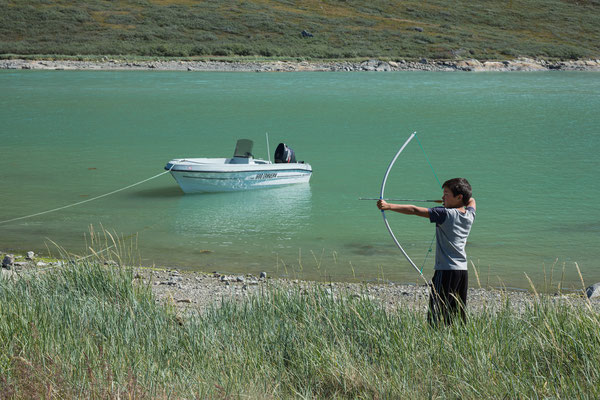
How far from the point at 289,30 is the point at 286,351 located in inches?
3275

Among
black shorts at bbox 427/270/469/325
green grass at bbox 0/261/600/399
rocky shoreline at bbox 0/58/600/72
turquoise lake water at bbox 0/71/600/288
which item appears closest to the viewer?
green grass at bbox 0/261/600/399

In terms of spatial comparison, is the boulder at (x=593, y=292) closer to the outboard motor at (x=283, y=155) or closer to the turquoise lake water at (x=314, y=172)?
the turquoise lake water at (x=314, y=172)

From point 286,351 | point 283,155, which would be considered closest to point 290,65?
point 283,155

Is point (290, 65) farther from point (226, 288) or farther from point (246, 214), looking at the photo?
point (226, 288)

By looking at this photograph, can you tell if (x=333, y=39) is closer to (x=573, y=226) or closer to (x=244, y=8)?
(x=244, y=8)

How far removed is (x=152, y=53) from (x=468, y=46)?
37241mm

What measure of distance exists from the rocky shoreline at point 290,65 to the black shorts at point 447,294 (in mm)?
61558

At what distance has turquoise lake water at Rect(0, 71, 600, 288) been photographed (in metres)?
12.0

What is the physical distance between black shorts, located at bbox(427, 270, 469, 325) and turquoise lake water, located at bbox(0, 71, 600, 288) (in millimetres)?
1765

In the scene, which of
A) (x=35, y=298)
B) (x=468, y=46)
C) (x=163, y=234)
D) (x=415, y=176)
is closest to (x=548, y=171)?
(x=415, y=176)

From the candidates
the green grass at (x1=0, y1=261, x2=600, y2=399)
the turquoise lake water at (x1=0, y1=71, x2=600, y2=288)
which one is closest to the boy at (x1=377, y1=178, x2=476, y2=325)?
the green grass at (x1=0, y1=261, x2=600, y2=399)

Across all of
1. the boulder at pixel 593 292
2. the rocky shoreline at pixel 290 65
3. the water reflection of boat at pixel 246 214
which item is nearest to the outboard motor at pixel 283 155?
the water reflection of boat at pixel 246 214

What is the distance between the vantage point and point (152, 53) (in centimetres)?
7200

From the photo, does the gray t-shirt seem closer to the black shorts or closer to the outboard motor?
the black shorts
